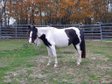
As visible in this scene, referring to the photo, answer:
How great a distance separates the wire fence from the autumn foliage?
350cm

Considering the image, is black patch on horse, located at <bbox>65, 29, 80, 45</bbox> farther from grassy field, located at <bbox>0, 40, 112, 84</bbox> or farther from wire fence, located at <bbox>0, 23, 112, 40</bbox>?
wire fence, located at <bbox>0, 23, 112, 40</bbox>

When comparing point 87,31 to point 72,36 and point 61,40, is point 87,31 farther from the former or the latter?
point 61,40

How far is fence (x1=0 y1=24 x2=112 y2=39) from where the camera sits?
28.7 metres

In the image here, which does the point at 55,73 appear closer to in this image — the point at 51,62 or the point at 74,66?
the point at 74,66

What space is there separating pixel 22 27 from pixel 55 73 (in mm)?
21721

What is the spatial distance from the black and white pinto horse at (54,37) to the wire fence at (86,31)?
17007 millimetres

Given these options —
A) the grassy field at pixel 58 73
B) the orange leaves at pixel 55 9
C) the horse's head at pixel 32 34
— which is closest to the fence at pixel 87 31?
the orange leaves at pixel 55 9

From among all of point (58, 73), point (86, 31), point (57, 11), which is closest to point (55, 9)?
point (57, 11)

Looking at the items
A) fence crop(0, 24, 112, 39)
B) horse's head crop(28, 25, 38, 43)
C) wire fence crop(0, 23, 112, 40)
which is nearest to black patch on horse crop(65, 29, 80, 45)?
horse's head crop(28, 25, 38, 43)

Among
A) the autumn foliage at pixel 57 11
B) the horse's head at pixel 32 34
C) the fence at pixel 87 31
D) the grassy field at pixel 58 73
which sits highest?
Answer: the autumn foliage at pixel 57 11

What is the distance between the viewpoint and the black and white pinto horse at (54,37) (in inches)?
420

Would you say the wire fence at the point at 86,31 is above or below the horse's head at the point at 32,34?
below

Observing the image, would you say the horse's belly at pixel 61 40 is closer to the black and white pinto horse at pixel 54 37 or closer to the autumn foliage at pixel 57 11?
the black and white pinto horse at pixel 54 37

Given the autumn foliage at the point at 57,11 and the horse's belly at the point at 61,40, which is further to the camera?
the autumn foliage at the point at 57,11
